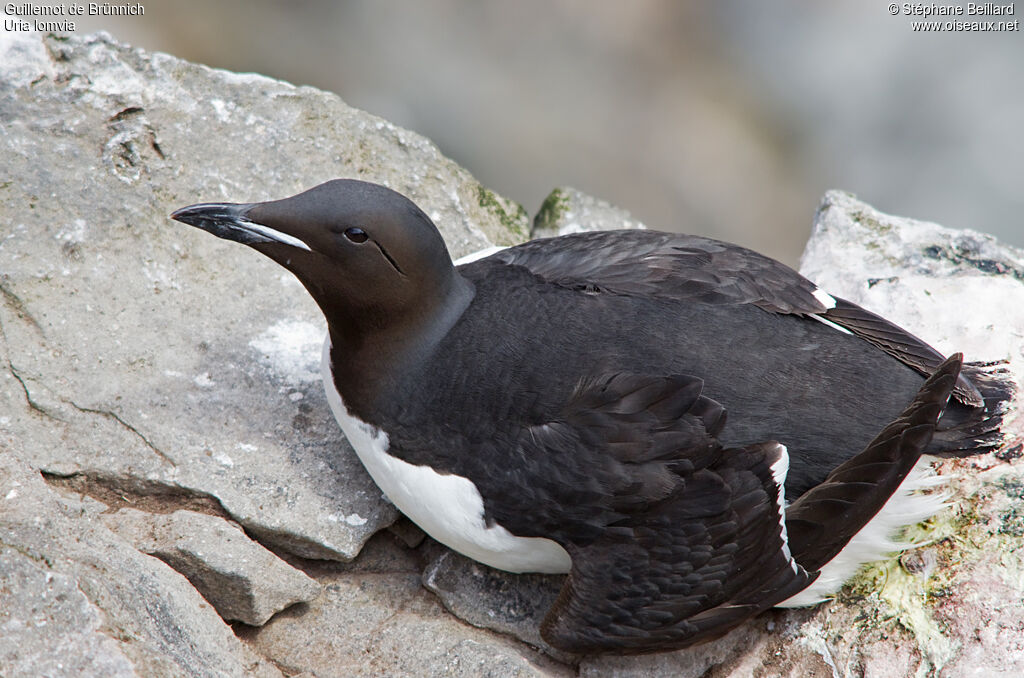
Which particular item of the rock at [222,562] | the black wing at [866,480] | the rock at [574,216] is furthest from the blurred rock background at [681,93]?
the black wing at [866,480]

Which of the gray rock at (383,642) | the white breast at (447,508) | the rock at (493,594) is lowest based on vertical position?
the gray rock at (383,642)

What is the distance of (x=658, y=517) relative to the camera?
3.27m

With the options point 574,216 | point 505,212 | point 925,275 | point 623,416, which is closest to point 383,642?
point 623,416

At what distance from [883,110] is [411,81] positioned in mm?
3920

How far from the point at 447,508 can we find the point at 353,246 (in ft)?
2.95

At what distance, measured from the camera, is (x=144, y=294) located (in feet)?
13.9

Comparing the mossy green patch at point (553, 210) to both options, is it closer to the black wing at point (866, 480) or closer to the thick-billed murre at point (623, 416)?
the thick-billed murre at point (623, 416)

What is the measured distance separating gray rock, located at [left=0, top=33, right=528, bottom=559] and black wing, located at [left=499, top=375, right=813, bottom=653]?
885mm

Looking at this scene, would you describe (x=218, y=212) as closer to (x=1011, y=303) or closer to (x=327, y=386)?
(x=327, y=386)

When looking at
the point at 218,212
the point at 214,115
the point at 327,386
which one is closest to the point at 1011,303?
the point at 327,386

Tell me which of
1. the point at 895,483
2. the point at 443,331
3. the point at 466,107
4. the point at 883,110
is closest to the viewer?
the point at 895,483

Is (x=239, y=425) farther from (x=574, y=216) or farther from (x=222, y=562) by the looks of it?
(x=574, y=216)

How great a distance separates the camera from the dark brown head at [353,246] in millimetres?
3316

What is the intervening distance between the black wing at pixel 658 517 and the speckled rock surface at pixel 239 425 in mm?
340
